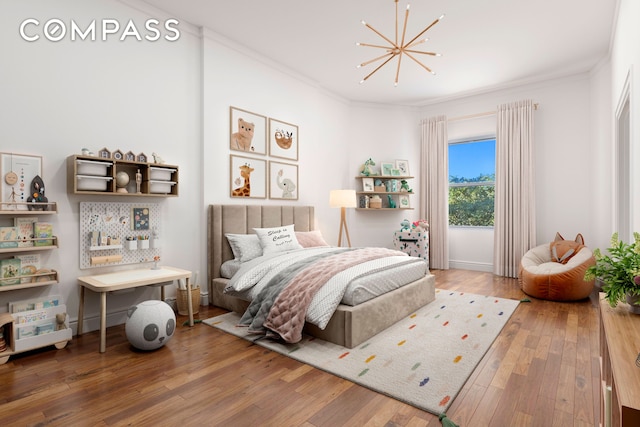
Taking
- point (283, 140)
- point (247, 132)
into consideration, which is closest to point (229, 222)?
point (247, 132)

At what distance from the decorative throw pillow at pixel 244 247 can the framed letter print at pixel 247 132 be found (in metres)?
1.08

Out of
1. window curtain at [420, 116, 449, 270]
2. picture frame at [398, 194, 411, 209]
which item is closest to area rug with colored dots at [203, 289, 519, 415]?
window curtain at [420, 116, 449, 270]

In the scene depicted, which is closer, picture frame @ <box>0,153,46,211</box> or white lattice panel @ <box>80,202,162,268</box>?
picture frame @ <box>0,153,46,211</box>

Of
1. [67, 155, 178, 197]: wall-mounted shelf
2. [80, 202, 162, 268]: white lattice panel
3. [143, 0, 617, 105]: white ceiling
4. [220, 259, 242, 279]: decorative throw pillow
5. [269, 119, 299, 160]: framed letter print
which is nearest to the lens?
[67, 155, 178, 197]: wall-mounted shelf

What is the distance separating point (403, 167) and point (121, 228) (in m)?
4.63

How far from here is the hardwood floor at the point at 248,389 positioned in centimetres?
178

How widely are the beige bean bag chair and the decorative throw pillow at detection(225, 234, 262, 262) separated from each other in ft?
10.6

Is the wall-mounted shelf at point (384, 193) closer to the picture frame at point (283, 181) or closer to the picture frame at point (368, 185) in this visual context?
the picture frame at point (368, 185)

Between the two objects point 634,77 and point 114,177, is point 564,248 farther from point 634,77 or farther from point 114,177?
point 114,177

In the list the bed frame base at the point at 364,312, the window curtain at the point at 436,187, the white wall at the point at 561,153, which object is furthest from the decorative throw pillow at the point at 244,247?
the white wall at the point at 561,153

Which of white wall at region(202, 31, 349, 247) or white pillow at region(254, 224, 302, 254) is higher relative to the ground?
white wall at region(202, 31, 349, 247)

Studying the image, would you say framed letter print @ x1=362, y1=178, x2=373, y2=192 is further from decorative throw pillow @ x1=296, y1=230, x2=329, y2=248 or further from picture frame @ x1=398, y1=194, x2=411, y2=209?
decorative throw pillow @ x1=296, y1=230, x2=329, y2=248

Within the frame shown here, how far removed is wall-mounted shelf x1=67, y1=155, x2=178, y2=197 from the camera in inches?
110

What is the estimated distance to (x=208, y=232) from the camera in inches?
153
